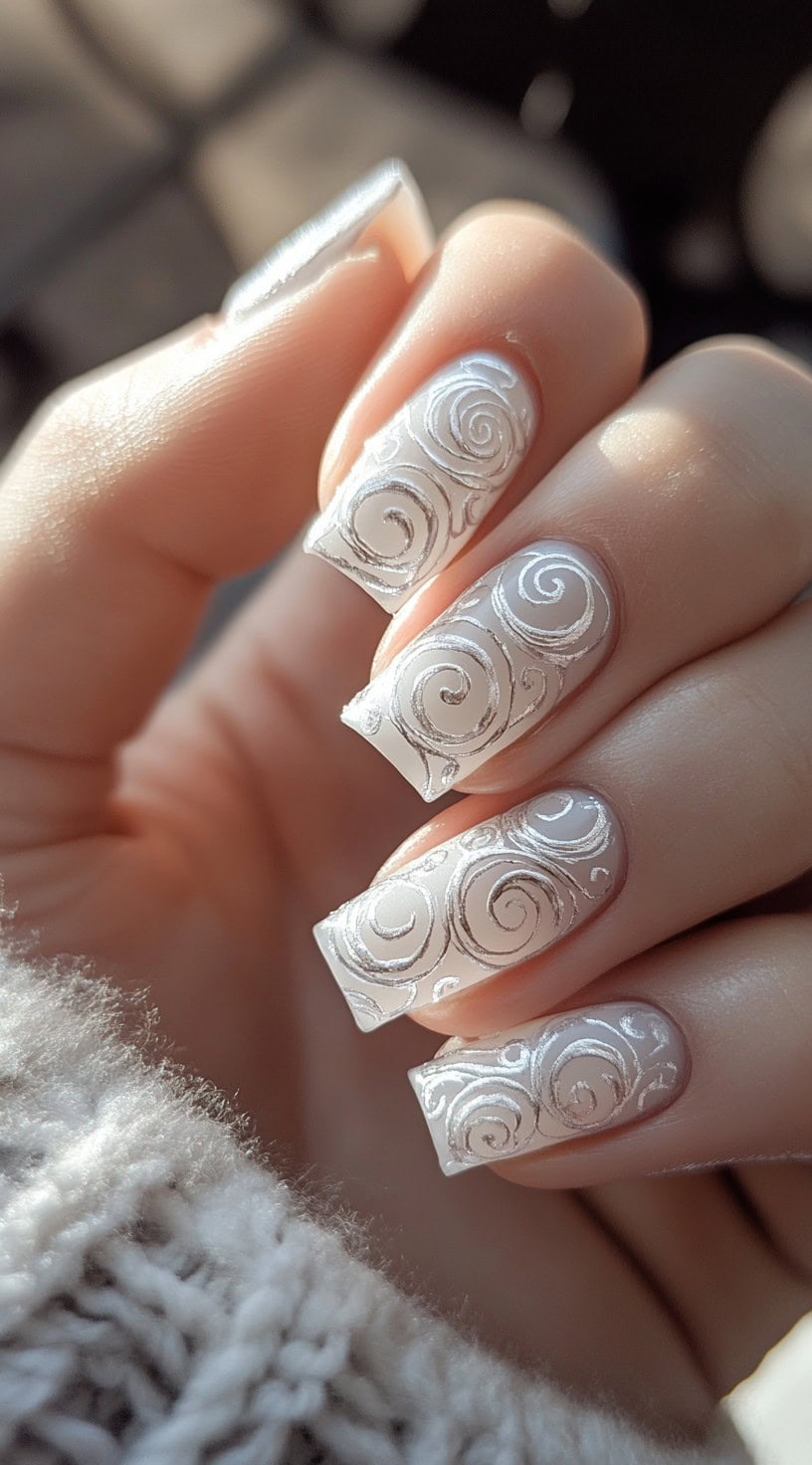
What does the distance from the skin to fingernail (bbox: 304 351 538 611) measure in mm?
13

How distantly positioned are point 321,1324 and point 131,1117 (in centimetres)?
10

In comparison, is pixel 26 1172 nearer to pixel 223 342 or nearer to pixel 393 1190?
pixel 393 1190

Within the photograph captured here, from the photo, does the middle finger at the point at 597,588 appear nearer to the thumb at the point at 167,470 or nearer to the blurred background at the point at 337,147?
the thumb at the point at 167,470

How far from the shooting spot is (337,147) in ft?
3.69

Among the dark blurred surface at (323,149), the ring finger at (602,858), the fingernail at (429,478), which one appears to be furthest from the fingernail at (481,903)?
the dark blurred surface at (323,149)

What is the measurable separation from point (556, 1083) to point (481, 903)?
3.4 inches

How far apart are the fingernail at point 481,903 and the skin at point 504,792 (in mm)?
13

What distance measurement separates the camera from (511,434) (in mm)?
498

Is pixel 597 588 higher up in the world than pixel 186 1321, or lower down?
higher up

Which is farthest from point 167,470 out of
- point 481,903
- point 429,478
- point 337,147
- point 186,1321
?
point 337,147

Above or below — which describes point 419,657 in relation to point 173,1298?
above

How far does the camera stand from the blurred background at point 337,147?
1036 mm

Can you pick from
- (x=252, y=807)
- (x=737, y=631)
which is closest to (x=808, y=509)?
(x=737, y=631)

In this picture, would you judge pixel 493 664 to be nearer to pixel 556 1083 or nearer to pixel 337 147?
pixel 556 1083
